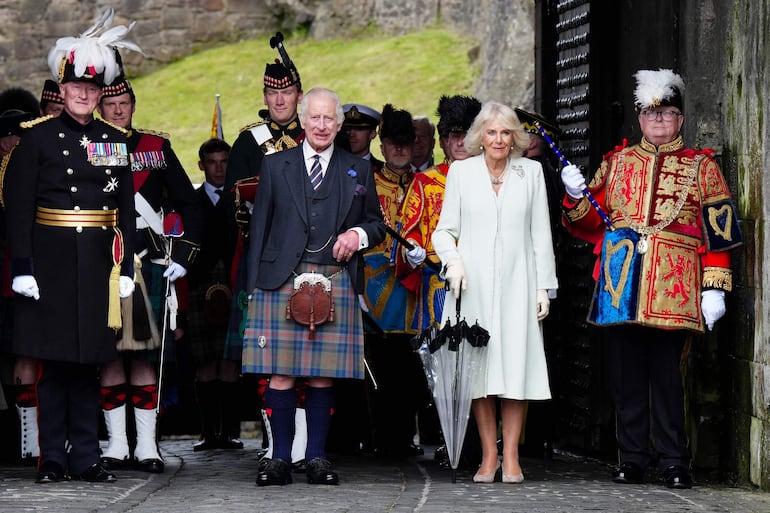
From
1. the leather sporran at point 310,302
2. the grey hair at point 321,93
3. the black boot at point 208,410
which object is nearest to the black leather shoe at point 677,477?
the leather sporran at point 310,302

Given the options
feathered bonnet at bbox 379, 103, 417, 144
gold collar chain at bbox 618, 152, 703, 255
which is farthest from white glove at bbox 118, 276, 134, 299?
gold collar chain at bbox 618, 152, 703, 255

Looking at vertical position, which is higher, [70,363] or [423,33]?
[423,33]

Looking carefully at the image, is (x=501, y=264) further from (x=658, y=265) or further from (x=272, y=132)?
(x=272, y=132)

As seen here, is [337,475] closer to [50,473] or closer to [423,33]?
[50,473]

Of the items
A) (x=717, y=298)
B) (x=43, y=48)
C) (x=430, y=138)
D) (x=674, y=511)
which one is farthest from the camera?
(x=43, y=48)

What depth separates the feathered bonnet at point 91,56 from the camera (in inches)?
324

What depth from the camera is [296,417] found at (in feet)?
28.5

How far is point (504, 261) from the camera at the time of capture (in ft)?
27.0

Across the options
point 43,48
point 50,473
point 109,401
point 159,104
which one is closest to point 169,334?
point 109,401

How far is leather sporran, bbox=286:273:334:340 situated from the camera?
8.09m

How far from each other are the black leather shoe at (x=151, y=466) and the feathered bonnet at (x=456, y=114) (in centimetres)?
237

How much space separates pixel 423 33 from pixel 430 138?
19.5 metres

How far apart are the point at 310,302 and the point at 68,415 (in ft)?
4.48

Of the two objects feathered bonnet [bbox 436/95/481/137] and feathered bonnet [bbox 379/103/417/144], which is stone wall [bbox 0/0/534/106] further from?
feathered bonnet [bbox 436/95/481/137]
